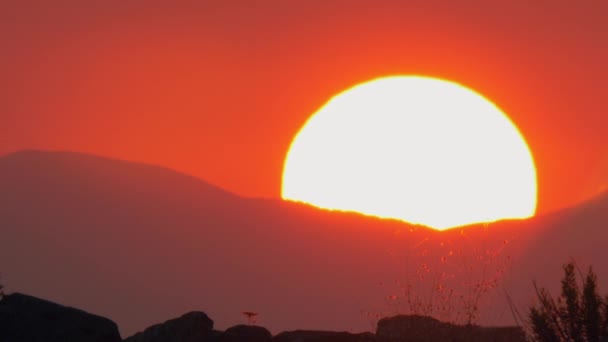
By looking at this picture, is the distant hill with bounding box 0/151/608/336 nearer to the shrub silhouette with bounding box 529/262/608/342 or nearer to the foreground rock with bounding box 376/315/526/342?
the foreground rock with bounding box 376/315/526/342

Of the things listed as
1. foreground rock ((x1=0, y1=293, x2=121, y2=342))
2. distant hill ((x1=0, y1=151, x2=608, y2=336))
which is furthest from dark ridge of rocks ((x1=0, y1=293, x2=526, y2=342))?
distant hill ((x1=0, y1=151, x2=608, y2=336))

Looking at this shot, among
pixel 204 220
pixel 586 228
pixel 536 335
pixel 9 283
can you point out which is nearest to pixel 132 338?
pixel 536 335

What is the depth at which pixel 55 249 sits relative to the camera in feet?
612

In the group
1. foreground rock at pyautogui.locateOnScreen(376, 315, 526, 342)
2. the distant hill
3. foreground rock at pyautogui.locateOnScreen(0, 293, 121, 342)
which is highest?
the distant hill

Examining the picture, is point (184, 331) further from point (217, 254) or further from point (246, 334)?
point (217, 254)

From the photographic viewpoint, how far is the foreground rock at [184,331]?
1059 centimetres

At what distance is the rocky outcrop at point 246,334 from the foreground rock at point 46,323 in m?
1.15

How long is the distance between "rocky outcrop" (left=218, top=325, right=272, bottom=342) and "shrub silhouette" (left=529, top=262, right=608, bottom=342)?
113 inches

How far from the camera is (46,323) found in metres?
10.7

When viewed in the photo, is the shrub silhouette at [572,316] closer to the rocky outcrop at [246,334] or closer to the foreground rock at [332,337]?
the foreground rock at [332,337]

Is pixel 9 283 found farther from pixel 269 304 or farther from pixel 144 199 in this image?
pixel 269 304

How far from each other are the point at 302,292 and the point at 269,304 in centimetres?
478

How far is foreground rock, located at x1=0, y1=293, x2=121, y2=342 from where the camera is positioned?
1062cm

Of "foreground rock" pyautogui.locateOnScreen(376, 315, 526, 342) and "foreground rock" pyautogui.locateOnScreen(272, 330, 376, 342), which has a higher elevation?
"foreground rock" pyautogui.locateOnScreen(376, 315, 526, 342)
